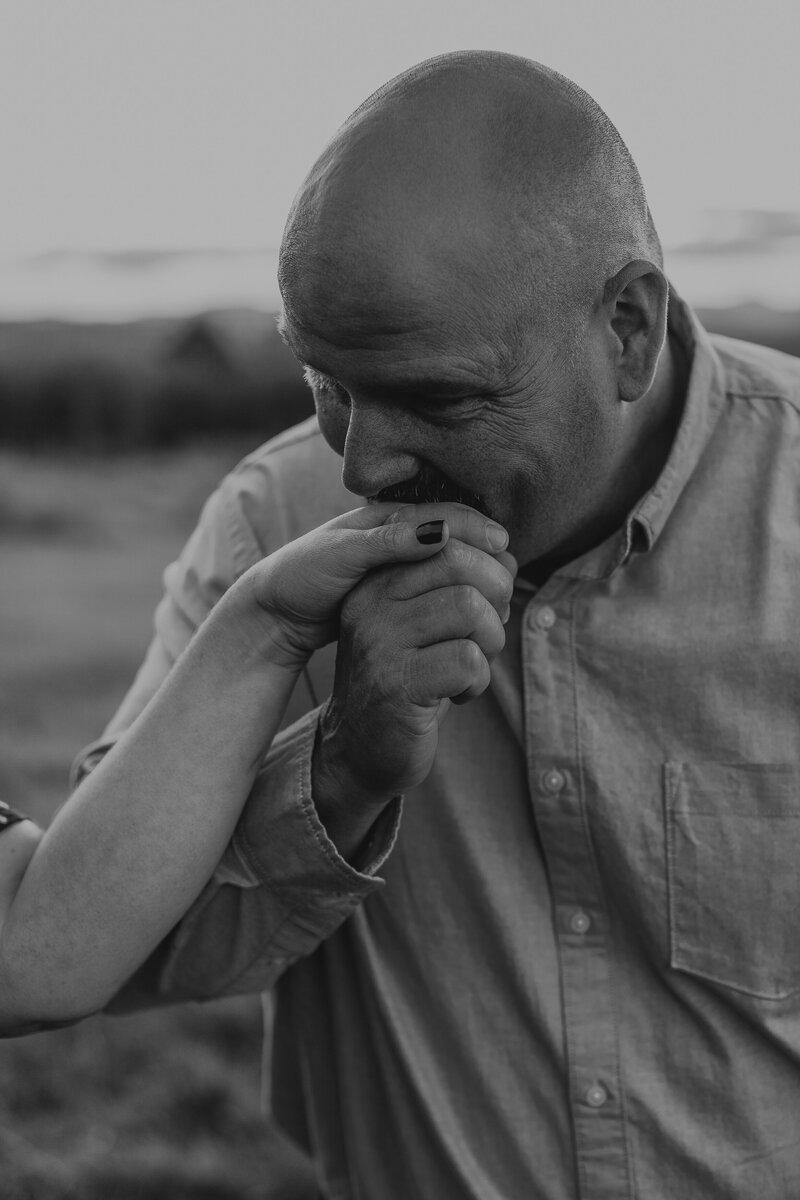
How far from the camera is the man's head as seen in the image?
1.56 metres

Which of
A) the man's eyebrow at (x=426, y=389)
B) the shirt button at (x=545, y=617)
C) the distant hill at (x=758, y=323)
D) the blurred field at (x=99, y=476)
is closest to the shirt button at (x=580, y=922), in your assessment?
the shirt button at (x=545, y=617)

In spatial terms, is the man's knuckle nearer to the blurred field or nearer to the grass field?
the grass field

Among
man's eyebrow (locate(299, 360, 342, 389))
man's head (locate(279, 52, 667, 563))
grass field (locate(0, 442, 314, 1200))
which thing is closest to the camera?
man's head (locate(279, 52, 667, 563))

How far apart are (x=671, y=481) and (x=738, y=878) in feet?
1.73

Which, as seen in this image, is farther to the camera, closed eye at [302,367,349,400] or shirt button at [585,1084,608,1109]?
shirt button at [585,1084,608,1109]

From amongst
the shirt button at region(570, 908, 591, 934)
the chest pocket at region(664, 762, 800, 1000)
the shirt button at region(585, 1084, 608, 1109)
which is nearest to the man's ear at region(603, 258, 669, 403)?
the chest pocket at region(664, 762, 800, 1000)

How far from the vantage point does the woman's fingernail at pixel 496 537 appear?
1642 millimetres

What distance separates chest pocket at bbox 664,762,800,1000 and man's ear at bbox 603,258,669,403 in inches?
20.2

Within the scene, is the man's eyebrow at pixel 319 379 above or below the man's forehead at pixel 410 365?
below

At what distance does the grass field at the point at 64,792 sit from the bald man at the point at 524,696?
1074mm

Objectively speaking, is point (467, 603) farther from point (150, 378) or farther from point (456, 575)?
point (150, 378)

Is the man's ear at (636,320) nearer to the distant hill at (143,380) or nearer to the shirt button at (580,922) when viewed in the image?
the shirt button at (580,922)

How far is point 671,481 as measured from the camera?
73.9 inches

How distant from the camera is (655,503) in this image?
6.11 feet
